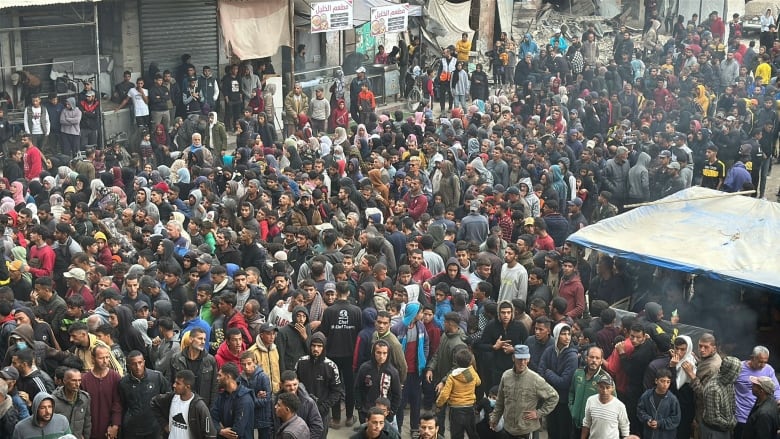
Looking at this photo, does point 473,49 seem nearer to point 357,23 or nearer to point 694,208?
point 357,23

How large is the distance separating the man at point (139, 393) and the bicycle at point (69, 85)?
1180cm

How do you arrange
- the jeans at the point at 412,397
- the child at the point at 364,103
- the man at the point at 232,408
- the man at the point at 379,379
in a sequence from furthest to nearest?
the child at the point at 364,103
the jeans at the point at 412,397
the man at the point at 379,379
the man at the point at 232,408

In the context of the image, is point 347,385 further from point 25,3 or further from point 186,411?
point 25,3

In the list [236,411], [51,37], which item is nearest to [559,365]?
[236,411]

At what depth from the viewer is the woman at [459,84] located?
84.6 feet

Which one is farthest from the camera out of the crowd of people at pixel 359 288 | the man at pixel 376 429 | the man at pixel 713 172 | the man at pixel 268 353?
Result: the man at pixel 713 172

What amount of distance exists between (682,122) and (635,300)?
9531 millimetres

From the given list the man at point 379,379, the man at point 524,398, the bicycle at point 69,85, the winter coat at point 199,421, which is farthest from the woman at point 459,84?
the winter coat at point 199,421

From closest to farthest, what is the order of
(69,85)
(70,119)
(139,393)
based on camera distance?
(139,393)
(70,119)
(69,85)

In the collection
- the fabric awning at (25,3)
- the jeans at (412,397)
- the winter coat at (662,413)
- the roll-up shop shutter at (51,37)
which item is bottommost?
the jeans at (412,397)

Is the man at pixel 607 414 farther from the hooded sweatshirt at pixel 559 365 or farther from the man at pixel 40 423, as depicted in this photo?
the man at pixel 40 423

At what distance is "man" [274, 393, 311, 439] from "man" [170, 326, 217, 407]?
1.19 metres

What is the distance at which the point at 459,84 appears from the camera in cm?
2580

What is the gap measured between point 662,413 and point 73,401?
457 centimetres
